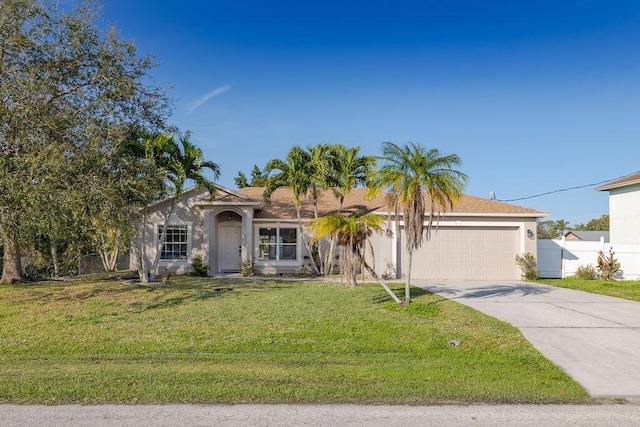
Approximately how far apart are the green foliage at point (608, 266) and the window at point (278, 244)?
13037 millimetres

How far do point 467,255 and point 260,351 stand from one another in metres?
12.4

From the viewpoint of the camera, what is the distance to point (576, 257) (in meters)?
18.5

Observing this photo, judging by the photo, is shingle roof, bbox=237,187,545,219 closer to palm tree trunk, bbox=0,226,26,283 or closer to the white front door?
the white front door

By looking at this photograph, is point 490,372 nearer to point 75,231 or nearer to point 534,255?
point 75,231

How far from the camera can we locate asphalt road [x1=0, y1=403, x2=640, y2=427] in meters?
4.22

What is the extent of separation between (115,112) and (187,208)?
6.42 m

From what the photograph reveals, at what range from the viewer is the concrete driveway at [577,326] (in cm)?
588

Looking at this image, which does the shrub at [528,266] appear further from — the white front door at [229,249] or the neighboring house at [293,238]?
the white front door at [229,249]

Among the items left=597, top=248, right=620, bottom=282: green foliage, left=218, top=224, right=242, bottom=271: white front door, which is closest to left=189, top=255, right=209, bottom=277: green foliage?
→ left=218, top=224, right=242, bottom=271: white front door

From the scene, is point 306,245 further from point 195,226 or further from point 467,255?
point 467,255

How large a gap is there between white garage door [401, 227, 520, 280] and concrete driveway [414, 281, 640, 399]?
229cm

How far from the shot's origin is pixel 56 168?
9711mm

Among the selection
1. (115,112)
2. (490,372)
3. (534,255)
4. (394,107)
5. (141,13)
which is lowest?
(490,372)

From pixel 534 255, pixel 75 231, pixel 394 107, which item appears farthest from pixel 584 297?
pixel 75 231
